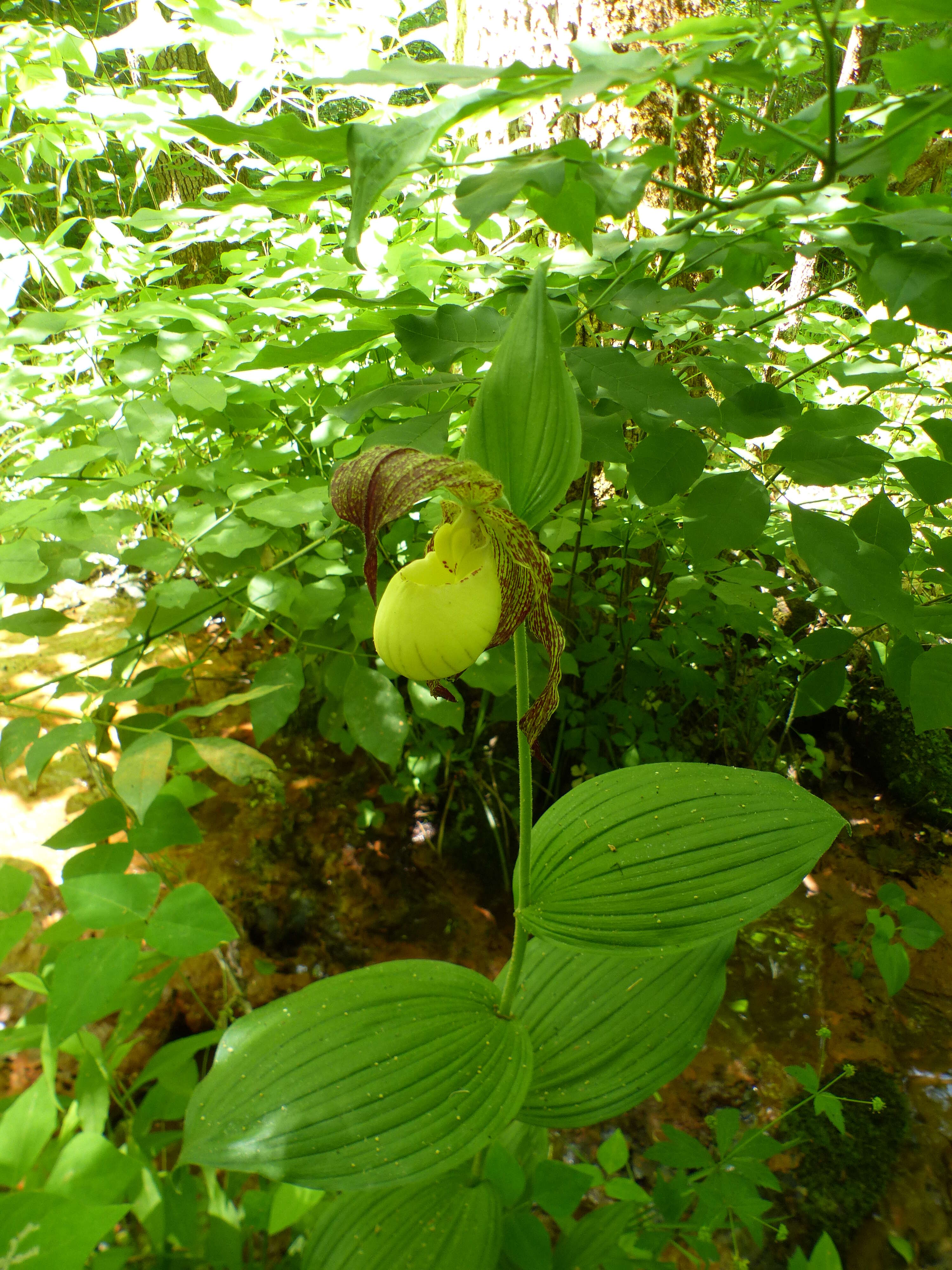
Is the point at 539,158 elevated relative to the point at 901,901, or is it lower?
elevated

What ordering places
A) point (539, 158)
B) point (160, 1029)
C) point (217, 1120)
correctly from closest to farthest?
1. point (539, 158)
2. point (217, 1120)
3. point (160, 1029)

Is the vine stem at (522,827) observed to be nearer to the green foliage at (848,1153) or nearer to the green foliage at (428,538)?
the green foliage at (428,538)

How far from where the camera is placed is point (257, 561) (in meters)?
1.35

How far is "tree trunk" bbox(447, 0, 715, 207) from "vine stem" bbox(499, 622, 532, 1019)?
146cm

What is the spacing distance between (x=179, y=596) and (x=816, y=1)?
1.02 meters

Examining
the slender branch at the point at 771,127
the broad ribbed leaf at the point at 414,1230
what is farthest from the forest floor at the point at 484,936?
the slender branch at the point at 771,127

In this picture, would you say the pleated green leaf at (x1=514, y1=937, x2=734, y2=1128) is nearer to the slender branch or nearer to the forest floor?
the forest floor

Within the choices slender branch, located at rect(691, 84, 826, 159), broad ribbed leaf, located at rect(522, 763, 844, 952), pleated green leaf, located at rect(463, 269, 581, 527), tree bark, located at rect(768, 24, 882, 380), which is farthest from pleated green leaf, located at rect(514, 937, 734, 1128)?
tree bark, located at rect(768, 24, 882, 380)

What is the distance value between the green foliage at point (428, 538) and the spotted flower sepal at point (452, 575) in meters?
0.04

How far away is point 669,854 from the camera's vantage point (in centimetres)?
82

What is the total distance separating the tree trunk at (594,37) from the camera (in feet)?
5.49

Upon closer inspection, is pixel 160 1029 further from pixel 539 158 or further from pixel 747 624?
pixel 539 158

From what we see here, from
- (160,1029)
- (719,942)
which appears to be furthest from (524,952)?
(160,1029)

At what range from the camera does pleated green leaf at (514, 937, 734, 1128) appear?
927 millimetres
